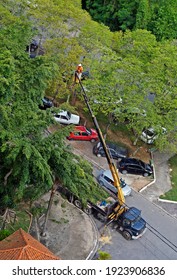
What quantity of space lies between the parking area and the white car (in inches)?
94.6

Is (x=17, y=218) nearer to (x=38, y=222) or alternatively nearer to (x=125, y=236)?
(x=38, y=222)

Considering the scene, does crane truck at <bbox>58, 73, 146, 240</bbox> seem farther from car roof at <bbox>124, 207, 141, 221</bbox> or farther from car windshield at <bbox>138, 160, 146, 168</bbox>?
car windshield at <bbox>138, 160, 146, 168</bbox>

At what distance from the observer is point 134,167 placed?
3431cm

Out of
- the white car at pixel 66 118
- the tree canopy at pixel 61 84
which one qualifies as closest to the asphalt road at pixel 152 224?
the white car at pixel 66 118

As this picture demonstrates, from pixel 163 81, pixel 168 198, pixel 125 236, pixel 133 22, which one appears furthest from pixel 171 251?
pixel 133 22

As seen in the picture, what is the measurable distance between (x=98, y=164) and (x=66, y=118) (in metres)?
5.71

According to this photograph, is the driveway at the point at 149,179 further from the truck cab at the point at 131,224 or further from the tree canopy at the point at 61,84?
the truck cab at the point at 131,224

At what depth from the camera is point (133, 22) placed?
57375 mm

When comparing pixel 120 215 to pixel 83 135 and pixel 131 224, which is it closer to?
pixel 131 224

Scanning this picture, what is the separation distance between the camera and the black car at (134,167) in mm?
34219

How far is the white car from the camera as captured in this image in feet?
124

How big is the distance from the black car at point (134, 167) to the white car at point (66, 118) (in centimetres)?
636

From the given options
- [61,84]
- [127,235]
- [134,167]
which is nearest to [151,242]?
[127,235]

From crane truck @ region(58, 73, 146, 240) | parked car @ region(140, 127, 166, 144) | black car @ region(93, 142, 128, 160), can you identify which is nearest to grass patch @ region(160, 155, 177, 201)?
parked car @ region(140, 127, 166, 144)
